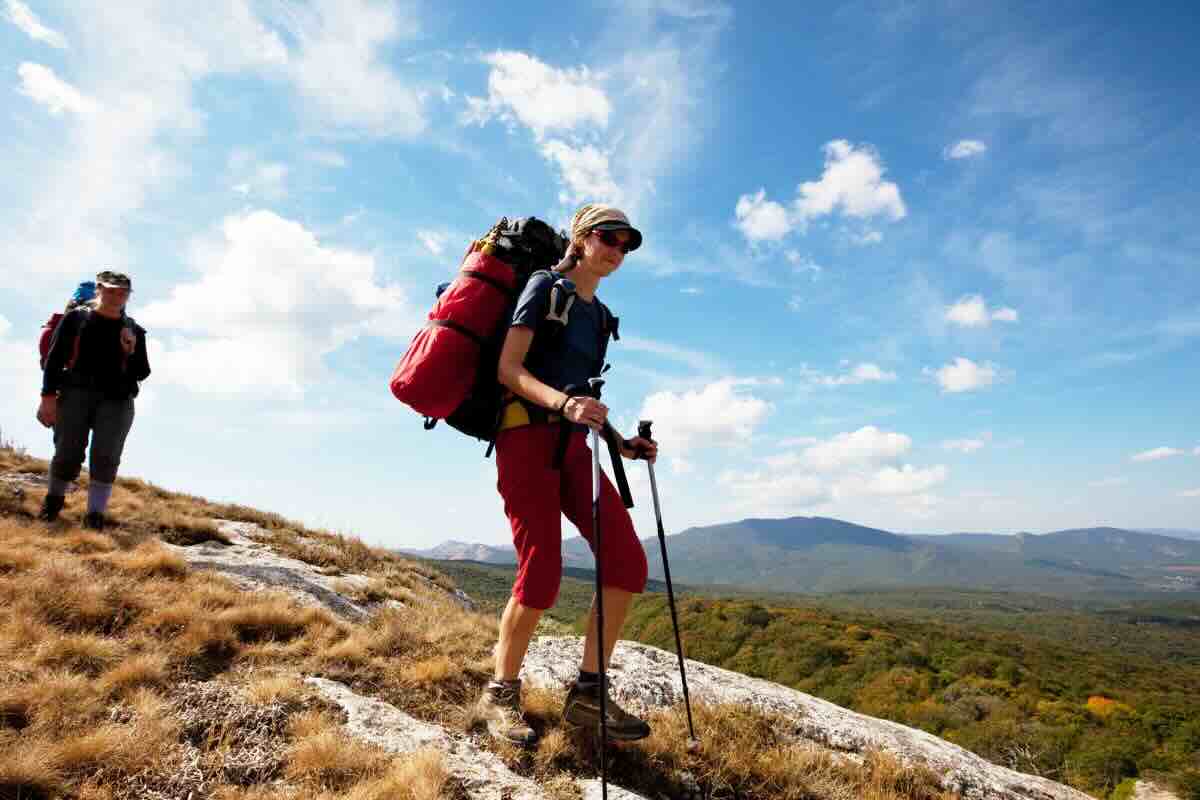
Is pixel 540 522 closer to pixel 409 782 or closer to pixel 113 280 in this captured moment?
pixel 409 782

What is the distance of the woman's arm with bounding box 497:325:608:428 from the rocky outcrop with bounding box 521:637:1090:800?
246 cm

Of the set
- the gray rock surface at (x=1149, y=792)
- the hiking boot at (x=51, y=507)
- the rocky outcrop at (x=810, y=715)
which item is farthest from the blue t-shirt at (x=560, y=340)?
the gray rock surface at (x=1149, y=792)

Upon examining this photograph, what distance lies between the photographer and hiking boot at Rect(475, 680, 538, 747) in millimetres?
3311

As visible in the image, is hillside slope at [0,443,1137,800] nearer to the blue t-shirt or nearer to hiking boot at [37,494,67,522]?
hiking boot at [37,494,67,522]

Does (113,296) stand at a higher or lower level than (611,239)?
higher

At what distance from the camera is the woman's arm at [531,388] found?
295 cm

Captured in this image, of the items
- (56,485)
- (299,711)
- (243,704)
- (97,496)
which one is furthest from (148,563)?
(299,711)

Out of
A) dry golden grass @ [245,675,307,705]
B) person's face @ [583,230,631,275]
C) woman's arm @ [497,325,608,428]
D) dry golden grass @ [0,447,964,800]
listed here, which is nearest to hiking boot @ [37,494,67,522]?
dry golden grass @ [0,447,964,800]

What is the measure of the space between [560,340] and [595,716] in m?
2.21

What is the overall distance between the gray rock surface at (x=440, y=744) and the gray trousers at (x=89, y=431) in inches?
190

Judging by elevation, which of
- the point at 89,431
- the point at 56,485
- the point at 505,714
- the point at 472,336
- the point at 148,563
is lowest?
the point at 505,714

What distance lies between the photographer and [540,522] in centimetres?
328

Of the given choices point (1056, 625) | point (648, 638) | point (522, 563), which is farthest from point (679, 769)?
point (1056, 625)

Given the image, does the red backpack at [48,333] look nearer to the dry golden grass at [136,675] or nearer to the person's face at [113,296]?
the person's face at [113,296]
